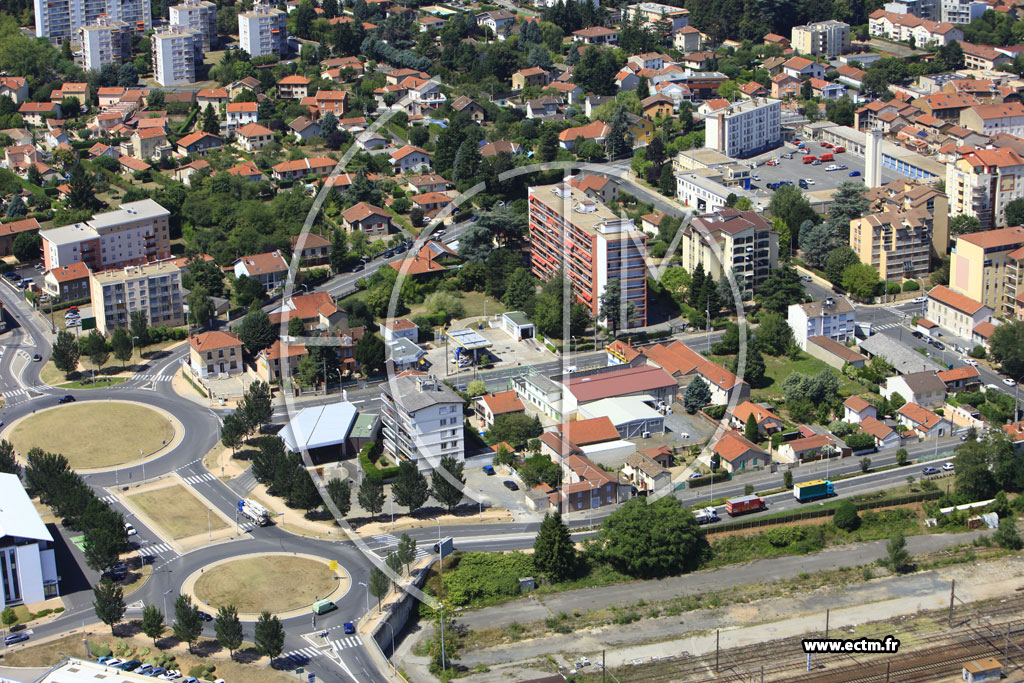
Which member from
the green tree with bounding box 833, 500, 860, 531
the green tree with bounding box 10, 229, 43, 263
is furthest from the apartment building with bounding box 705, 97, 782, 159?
the green tree with bounding box 833, 500, 860, 531

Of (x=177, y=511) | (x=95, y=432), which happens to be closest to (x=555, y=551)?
(x=177, y=511)

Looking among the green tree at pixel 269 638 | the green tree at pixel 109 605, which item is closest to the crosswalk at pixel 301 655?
the green tree at pixel 269 638

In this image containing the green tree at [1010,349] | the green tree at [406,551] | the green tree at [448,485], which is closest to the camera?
the green tree at [406,551]

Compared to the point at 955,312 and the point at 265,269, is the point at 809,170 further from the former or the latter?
the point at 265,269

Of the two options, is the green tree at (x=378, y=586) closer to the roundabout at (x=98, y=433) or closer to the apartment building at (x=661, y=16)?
the roundabout at (x=98, y=433)

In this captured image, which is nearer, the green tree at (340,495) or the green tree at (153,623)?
the green tree at (153,623)

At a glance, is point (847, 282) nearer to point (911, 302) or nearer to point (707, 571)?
point (911, 302)

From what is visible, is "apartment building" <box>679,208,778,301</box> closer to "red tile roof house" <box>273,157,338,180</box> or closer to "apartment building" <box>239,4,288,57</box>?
"red tile roof house" <box>273,157,338,180</box>

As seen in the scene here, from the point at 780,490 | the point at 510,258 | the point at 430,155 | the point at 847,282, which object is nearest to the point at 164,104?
the point at 430,155
